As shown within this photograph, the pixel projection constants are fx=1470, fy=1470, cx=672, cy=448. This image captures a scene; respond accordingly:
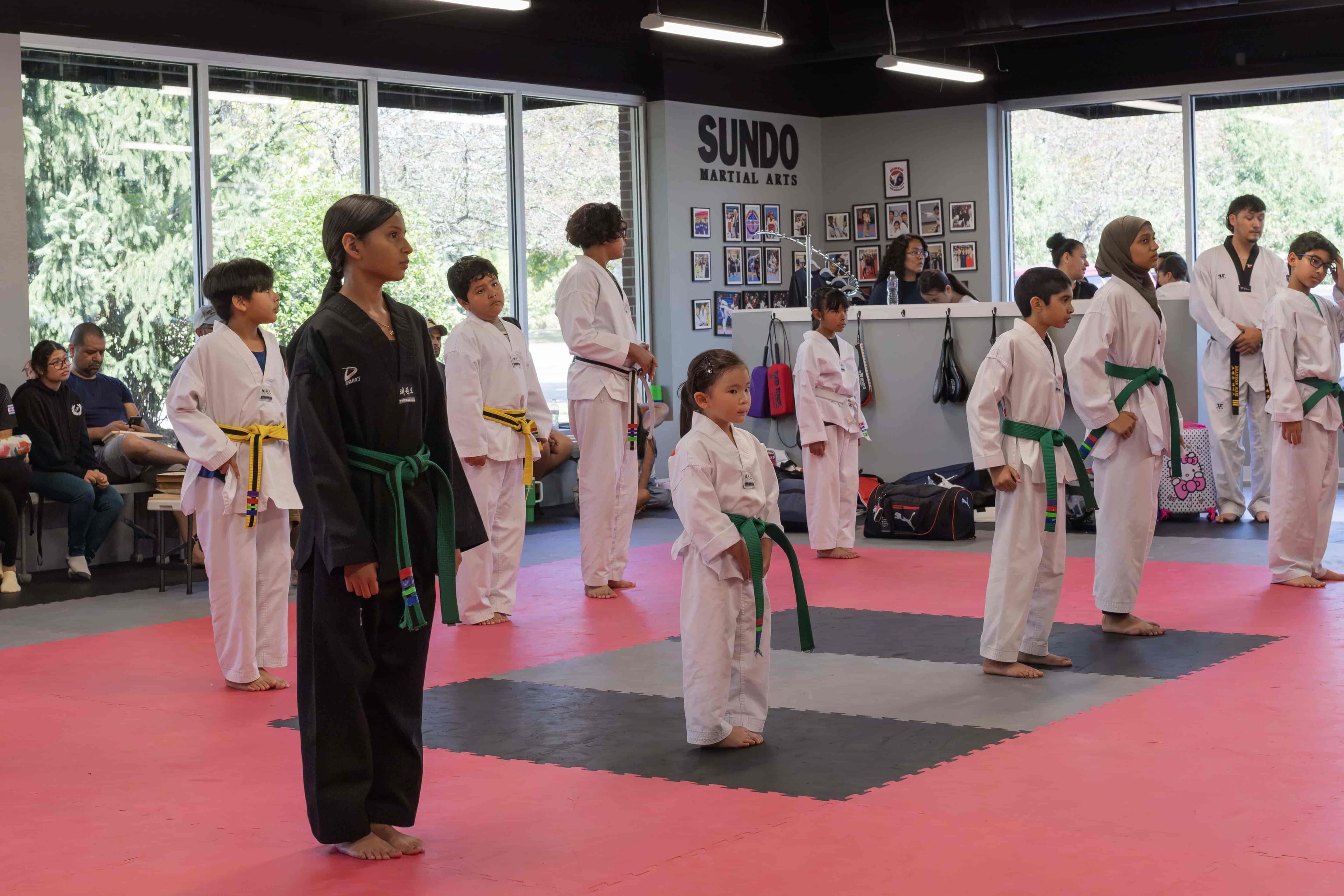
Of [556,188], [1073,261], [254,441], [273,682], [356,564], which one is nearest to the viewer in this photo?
[356,564]

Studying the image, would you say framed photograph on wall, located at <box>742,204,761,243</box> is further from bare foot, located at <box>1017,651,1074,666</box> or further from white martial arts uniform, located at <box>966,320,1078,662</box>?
bare foot, located at <box>1017,651,1074,666</box>

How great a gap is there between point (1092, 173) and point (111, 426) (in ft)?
26.6

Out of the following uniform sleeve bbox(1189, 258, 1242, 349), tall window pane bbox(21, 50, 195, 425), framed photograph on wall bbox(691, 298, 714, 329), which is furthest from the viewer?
framed photograph on wall bbox(691, 298, 714, 329)

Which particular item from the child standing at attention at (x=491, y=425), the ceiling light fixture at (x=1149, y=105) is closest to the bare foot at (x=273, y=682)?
the child standing at attention at (x=491, y=425)


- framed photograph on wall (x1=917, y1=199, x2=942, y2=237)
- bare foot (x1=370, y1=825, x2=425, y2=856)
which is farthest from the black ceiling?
bare foot (x1=370, y1=825, x2=425, y2=856)

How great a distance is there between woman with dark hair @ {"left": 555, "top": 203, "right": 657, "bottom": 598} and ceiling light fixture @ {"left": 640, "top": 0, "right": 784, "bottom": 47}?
2.89 meters

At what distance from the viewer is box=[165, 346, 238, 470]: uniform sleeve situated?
4.82 metres

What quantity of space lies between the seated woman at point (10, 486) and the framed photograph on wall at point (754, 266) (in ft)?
21.2

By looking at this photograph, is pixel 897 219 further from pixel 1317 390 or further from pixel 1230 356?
pixel 1317 390

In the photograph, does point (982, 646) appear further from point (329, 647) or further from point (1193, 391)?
point (1193, 391)

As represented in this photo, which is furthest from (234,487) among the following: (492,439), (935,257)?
(935,257)

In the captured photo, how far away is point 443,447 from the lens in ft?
10.7

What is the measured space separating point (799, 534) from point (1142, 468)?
386cm

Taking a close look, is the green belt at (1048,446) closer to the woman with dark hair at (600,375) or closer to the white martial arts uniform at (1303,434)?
the white martial arts uniform at (1303,434)
